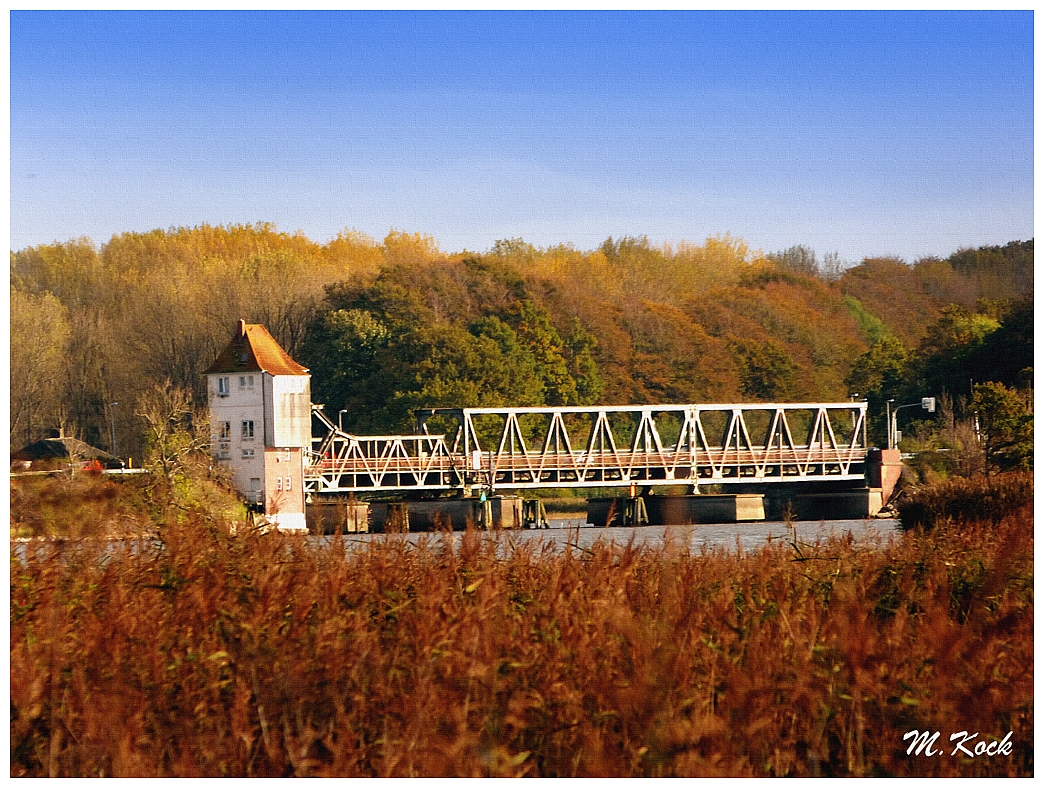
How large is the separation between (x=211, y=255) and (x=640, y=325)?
2537 centimetres

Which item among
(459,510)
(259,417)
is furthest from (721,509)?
(259,417)

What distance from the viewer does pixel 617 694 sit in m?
8.75

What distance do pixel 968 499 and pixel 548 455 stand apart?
53.3m

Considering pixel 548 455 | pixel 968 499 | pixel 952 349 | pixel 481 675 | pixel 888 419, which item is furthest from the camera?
pixel 548 455

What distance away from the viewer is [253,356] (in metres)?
70.1

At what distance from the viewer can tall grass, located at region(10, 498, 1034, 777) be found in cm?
840

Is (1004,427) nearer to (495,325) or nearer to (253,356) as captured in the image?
(495,325)

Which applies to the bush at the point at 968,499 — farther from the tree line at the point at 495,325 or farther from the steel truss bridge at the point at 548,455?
the steel truss bridge at the point at 548,455

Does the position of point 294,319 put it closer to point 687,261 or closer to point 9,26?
point 687,261

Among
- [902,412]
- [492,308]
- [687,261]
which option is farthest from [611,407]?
[687,261]

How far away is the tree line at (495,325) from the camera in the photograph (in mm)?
70500

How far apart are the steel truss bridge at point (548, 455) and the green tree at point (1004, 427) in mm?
17148

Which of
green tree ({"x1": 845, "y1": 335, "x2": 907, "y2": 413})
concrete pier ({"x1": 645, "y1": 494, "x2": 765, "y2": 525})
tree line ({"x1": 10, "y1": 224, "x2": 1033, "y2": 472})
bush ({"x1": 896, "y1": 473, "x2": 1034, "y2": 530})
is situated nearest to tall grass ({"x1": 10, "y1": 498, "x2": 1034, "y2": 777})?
bush ({"x1": 896, "y1": 473, "x2": 1034, "y2": 530})

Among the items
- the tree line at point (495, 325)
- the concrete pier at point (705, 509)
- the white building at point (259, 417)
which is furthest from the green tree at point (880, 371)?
the white building at point (259, 417)
